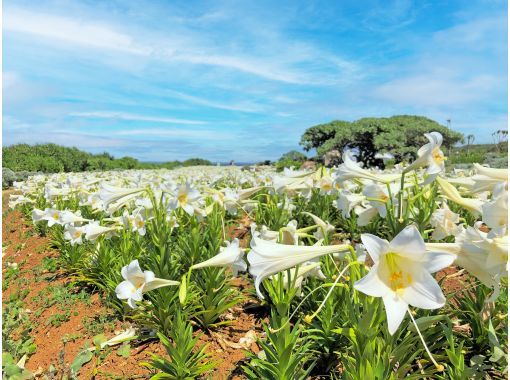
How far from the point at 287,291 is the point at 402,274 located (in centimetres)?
92

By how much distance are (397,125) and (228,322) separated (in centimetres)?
1821

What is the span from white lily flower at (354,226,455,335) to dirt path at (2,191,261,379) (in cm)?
165

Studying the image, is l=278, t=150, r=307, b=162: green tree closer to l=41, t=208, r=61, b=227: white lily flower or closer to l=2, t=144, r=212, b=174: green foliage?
l=2, t=144, r=212, b=174: green foliage

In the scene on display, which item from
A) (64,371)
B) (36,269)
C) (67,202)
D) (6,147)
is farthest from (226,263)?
(6,147)

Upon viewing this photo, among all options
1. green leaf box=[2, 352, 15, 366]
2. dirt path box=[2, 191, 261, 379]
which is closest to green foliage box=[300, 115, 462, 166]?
dirt path box=[2, 191, 261, 379]

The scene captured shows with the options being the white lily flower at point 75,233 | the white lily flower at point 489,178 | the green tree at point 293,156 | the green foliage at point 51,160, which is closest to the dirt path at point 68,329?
the white lily flower at point 75,233

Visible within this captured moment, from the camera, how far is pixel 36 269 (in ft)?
16.9

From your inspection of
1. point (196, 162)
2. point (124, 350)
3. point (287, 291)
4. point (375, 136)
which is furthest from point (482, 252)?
point (196, 162)

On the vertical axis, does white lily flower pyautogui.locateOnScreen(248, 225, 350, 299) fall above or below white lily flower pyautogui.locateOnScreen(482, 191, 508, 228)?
below

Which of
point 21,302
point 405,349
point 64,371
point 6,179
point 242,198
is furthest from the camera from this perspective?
point 6,179

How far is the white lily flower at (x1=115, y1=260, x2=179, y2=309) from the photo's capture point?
2.12 metres

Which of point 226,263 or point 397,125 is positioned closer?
point 226,263

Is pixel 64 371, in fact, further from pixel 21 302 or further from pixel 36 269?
pixel 36 269

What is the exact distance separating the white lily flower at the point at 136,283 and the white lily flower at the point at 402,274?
1.19 meters
